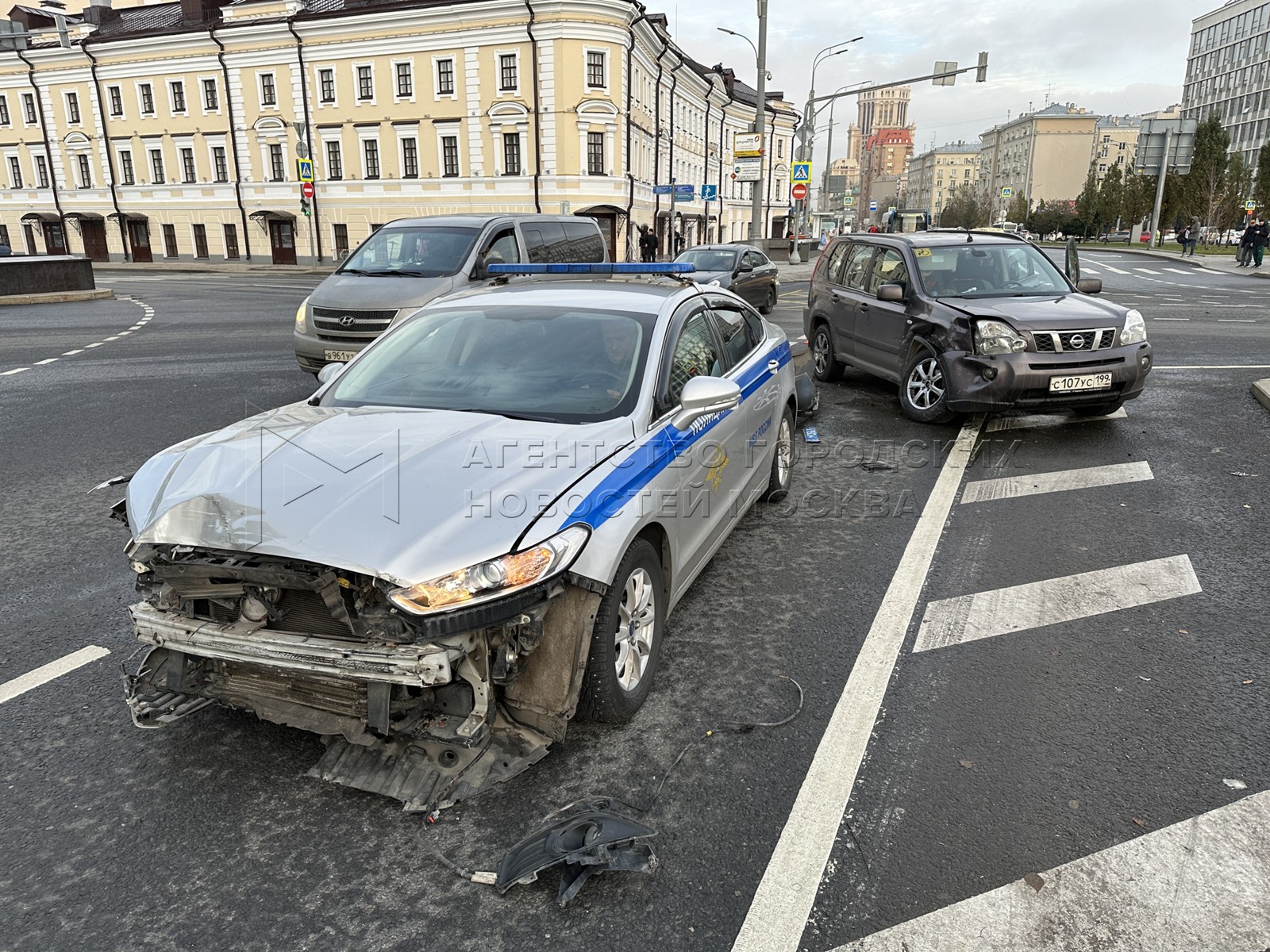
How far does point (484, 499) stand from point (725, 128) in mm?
77467

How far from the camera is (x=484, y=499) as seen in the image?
303cm

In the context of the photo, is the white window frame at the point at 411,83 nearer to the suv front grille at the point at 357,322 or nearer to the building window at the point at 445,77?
the building window at the point at 445,77

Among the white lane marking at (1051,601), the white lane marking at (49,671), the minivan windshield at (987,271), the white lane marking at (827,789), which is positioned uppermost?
the minivan windshield at (987,271)

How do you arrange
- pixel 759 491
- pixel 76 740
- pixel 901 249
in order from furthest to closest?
pixel 901 249, pixel 759 491, pixel 76 740

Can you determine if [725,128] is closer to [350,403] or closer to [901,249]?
[901,249]

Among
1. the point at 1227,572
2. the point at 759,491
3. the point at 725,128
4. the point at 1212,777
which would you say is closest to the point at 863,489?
the point at 759,491

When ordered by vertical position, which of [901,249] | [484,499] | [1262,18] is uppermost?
[1262,18]

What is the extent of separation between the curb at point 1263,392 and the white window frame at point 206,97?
2020 inches

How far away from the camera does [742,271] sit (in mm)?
19500

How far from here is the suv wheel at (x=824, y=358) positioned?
10945mm

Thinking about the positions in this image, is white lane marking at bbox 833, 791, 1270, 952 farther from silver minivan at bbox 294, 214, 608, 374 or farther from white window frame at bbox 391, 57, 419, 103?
white window frame at bbox 391, 57, 419, 103

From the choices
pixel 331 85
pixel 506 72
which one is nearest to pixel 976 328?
pixel 506 72

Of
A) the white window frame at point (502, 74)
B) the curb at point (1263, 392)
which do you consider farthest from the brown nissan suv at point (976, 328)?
the white window frame at point (502, 74)

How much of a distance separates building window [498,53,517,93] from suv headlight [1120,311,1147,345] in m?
40.0
